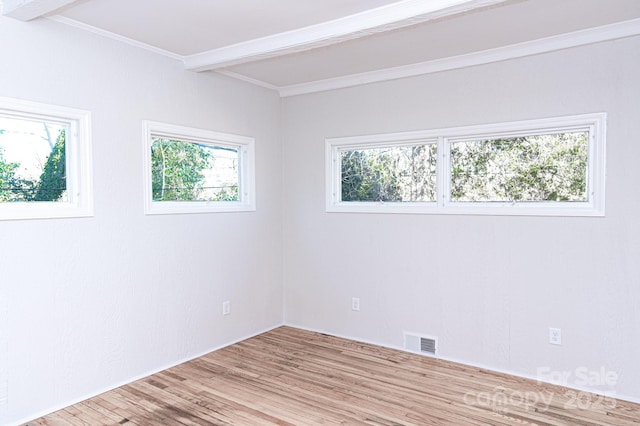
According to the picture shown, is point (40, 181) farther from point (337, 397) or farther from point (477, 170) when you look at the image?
Result: point (477, 170)

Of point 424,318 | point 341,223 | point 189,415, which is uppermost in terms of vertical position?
point 341,223

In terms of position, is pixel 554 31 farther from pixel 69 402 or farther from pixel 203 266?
pixel 69 402

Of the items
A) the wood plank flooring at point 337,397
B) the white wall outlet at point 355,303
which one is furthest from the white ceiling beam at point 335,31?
the wood plank flooring at point 337,397

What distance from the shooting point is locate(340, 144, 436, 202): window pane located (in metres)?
3.84

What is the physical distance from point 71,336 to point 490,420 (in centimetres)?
276

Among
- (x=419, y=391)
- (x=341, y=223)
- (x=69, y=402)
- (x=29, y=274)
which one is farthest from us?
(x=341, y=223)

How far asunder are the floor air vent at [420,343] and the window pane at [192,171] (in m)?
2.10

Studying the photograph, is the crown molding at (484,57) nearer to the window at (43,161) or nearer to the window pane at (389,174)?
the window pane at (389,174)

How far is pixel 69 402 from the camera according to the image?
2.84 metres

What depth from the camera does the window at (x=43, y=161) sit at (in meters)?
2.62

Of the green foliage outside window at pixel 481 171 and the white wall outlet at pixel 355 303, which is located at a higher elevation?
the green foliage outside window at pixel 481 171

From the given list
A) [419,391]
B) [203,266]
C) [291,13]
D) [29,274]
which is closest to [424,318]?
[419,391]

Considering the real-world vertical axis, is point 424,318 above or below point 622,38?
below

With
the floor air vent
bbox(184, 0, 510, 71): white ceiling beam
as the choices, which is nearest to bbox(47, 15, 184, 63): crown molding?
bbox(184, 0, 510, 71): white ceiling beam
